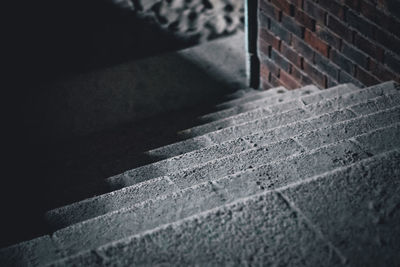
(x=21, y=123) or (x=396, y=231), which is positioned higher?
(x=396, y=231)

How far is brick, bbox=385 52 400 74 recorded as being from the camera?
91.9 inches

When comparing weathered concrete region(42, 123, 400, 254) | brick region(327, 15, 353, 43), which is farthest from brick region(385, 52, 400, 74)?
weathered concrete region(42, 123, 400, 254)

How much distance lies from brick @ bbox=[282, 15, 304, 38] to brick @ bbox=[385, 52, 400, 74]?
67cm

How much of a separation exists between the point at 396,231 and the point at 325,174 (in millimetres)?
262

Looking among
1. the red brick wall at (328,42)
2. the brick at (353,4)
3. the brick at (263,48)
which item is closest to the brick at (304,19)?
the red brick wall at (328,42)

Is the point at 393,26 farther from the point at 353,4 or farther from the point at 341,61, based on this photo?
the point at 341,61

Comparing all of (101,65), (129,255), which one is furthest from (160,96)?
(129,255)

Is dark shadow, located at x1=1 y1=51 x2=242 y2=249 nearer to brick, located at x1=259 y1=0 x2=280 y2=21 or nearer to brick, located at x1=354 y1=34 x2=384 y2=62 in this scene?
brick, located at x1=259 y1=0 x2=280 y2=21

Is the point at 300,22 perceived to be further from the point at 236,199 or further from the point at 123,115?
the point at 236,199

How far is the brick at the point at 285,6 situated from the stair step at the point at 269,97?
44cm

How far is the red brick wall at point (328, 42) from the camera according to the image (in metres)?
2.36

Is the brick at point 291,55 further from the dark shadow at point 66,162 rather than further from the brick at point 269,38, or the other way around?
the dark shadow at point 66,162

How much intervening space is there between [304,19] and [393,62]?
26.9 inches

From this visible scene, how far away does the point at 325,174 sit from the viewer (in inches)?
56.2
